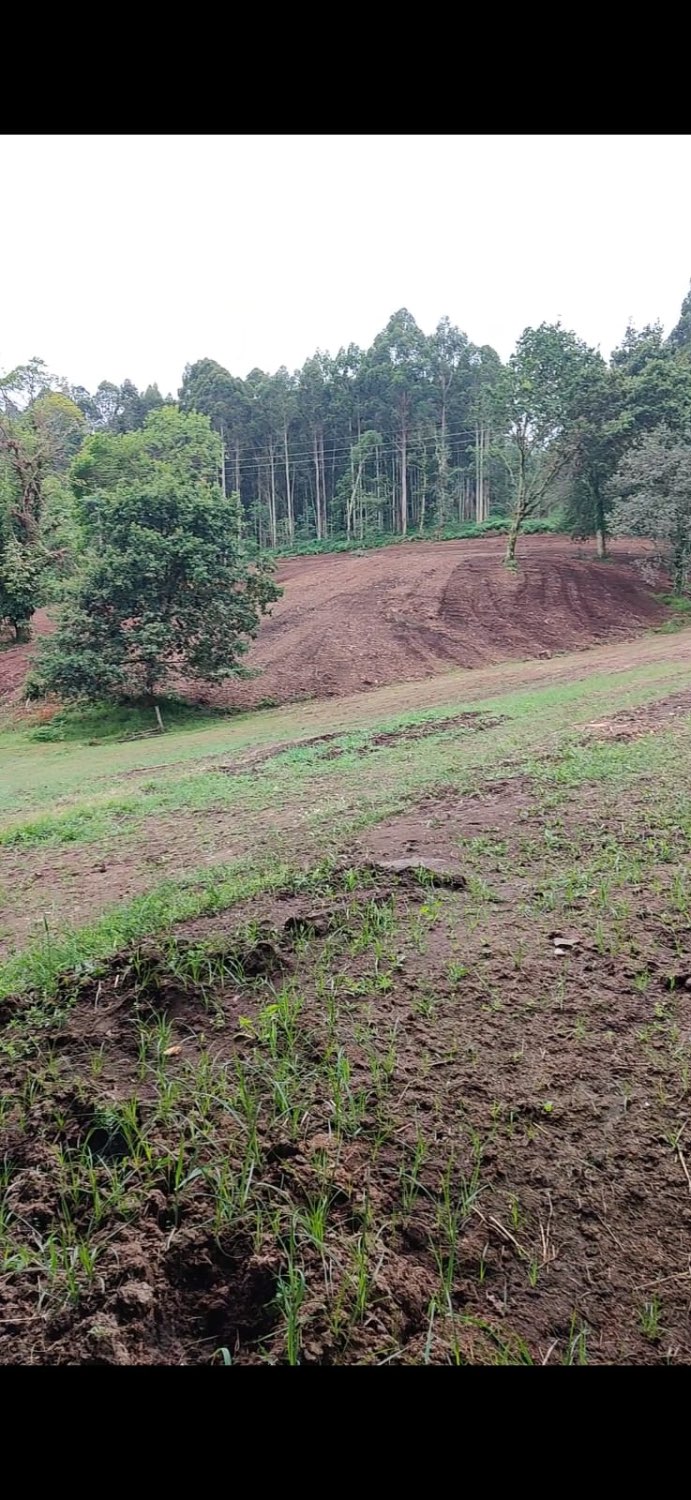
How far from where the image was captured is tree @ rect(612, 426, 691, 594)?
69.2ft

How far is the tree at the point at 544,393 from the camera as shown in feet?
78.2

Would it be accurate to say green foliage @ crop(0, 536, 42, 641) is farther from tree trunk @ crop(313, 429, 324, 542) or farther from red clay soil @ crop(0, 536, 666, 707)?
tree trunk @ crop(313, 429, 324, 542)

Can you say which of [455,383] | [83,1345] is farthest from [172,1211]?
[455,383]

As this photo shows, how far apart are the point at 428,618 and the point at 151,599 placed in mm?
10220

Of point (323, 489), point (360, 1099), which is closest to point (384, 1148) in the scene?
point (360, 1099)

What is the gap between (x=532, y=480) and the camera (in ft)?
89.8

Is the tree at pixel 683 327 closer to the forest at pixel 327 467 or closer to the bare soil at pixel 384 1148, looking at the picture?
the forest at pixel 327 467

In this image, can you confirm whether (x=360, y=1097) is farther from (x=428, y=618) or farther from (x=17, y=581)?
(x=428, y=618)

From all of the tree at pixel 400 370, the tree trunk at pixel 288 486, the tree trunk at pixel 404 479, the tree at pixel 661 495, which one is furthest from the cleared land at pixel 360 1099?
the tree at pixel 400 370

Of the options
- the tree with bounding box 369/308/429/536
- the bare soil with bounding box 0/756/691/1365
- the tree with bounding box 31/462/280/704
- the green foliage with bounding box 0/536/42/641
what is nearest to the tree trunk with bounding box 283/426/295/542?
the tree with bounding box 369/308/429/536
